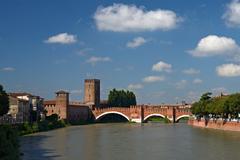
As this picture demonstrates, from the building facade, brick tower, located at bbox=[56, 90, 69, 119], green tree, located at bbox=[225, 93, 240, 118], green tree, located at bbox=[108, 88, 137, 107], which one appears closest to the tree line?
green tree, located at bbox=[225, 93, 240, 118]

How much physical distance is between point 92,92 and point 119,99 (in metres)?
5.74

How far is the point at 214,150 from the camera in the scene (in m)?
29.7

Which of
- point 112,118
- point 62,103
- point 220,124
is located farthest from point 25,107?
point 220,124

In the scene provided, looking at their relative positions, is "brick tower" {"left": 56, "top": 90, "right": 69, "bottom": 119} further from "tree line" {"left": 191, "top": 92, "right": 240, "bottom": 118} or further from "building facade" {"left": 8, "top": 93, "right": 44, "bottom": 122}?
"tree line" {"left": 191, "top": 92, "right": 240, "bottom": 118}

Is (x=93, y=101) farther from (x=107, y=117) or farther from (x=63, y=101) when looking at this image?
(x=63, y=101)

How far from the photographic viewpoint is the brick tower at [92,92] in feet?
328

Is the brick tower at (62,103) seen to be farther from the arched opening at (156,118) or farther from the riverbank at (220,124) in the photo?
the riverbank at (220,124)

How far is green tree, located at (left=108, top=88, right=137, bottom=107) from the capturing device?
3831 inches

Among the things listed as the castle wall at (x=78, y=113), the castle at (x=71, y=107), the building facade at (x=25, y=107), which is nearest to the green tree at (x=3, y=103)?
the building facade at (x=25, y=107)

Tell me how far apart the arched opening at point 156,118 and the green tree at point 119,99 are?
678 centimetres

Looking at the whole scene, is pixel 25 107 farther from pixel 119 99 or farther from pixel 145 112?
pixel 119 99

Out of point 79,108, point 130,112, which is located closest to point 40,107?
point 79,108

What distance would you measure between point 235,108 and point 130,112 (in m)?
40.6

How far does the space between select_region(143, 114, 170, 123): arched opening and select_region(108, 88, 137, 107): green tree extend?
678 cm
